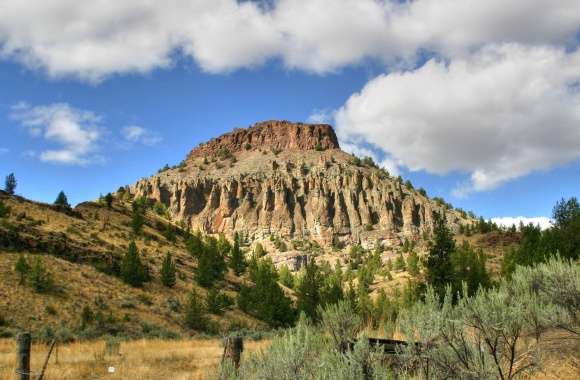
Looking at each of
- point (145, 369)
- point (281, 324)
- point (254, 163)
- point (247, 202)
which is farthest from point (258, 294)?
point (254, 163)

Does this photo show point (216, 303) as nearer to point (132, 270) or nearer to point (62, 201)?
point (132, 270)

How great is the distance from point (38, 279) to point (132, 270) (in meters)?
10.0

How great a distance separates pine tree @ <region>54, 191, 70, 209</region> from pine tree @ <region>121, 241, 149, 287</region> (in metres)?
18.4

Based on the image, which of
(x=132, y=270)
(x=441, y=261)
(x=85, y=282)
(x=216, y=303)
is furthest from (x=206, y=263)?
(x=441, y=261)

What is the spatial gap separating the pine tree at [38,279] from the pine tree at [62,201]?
2413 cm

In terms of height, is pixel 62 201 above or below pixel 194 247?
above

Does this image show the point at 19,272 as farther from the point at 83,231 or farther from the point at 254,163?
the point at 254,163

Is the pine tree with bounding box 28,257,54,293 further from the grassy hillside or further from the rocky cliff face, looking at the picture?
the rocky cliff face

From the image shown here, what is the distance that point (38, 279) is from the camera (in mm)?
33938

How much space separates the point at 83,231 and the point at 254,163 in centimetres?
13925

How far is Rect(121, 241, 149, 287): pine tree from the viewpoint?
141 feet

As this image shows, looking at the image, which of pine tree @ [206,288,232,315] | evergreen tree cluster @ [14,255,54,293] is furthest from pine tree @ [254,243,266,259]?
evergreen tree cluster @ [14,255,54,293]

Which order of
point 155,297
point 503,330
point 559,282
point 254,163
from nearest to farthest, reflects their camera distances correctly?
point 503,330
point 559,282
point 155,297
point 254,163

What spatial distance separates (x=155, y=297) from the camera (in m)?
42.9
